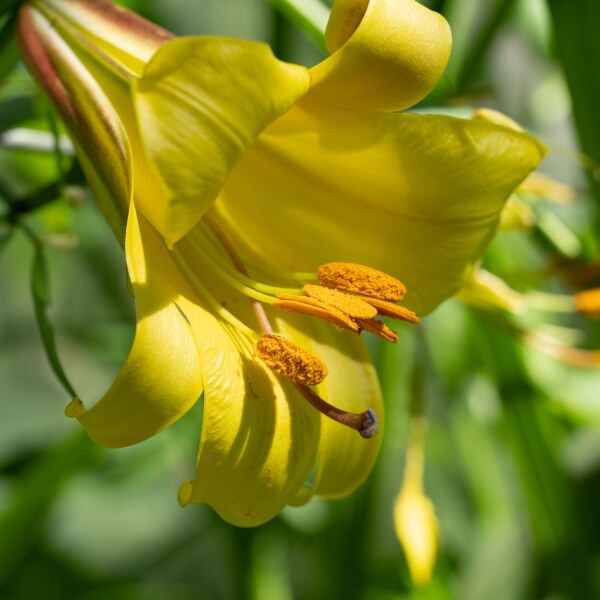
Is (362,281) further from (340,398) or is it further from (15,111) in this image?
(15,111)

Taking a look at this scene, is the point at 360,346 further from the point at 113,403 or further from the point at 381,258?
the point at 113,403

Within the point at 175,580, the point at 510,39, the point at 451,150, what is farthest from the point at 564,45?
the point at 175,580

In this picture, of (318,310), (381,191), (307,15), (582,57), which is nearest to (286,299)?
(318,310)

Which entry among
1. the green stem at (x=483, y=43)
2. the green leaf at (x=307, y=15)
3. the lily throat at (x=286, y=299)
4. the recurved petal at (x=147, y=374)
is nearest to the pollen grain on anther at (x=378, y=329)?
the lily throat at (x=286, y=299)

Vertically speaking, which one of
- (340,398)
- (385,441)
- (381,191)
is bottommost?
(385,441)

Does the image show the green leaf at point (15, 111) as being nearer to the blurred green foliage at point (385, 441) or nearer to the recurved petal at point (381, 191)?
the blurred green foliage at point (385, 441)

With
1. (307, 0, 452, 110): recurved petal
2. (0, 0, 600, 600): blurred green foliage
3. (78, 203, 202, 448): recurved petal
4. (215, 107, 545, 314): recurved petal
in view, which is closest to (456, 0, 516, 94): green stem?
(0, 0, 600, 600): blurred green foliage
